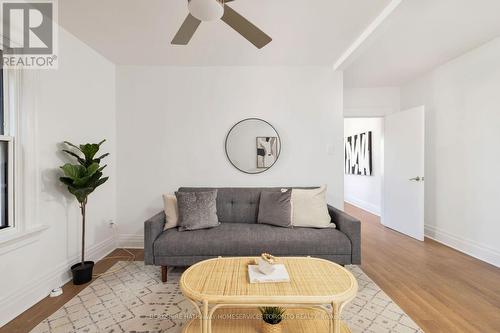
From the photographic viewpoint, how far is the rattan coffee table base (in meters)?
1.44

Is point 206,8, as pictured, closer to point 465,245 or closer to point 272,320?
point 272,320

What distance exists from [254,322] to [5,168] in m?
2.22

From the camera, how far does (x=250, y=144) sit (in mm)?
3117

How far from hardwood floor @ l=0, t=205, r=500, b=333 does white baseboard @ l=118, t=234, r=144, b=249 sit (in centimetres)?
10

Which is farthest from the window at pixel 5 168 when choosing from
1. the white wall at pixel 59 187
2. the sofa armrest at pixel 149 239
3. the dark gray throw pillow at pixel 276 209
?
the dark gray throw pillow at pixel 276 209

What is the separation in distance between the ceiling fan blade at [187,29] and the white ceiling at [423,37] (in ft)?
5.41

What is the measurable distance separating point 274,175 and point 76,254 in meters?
2.40

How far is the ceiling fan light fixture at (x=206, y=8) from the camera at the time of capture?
125 cm

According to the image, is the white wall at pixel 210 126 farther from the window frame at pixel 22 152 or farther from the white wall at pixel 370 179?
the white wall at pixel 370 179

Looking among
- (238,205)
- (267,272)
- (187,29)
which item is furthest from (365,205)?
(187,29)

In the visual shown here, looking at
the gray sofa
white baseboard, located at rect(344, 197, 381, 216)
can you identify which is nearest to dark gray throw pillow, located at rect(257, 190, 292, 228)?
the gray sofa

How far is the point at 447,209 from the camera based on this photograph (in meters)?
3.26

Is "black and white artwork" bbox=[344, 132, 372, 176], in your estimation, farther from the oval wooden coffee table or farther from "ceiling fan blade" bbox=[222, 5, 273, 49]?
"ceiling fan blade" bbox=[222, 5, 273, 49]

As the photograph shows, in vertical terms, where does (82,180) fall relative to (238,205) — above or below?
above
